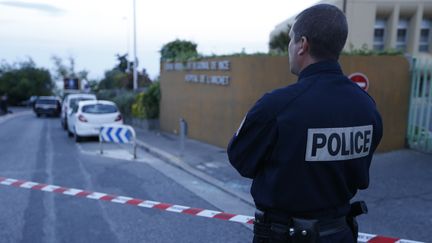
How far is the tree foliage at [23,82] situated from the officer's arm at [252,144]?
73.1m

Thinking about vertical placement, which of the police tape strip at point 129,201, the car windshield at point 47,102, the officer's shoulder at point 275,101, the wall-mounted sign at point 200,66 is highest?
the wall-mounted sign at point 200,66

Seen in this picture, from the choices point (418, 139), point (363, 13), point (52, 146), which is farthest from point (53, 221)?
point (363, 13)

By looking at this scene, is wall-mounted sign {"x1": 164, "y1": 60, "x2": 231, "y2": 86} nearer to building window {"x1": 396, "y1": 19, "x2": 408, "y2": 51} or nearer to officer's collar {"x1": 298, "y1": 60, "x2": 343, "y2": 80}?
officer's collar {"x1": 298, "y1": 60, "x2": 343, "y2": 80}

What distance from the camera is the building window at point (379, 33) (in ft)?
112

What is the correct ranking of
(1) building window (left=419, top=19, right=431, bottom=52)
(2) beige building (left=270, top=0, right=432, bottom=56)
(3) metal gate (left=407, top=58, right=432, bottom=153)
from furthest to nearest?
(1) building window (left=419, top=19, right=431, bottom=52)
(2) beige building (left=270, top=0, right=432, bottom=56)
(3) metal gate (left=407, top=58, right=432, bottom=153)

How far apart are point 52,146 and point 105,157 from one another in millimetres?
3555

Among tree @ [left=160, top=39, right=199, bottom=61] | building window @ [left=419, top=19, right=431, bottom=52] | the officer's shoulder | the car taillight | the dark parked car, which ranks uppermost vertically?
building window @ [left=419, top=19, right=431, bottom=52]

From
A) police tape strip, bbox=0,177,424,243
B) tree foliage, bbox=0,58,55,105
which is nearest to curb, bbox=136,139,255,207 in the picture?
police tape strip, bbox=0,177,424,243

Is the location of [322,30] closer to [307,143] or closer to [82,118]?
[307,143]

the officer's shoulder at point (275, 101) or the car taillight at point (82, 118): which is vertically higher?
the officer's shoulder at point (275, 101)

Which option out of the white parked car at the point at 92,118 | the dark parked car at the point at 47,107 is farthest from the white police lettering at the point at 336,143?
the dark parked car at the point at 47,107

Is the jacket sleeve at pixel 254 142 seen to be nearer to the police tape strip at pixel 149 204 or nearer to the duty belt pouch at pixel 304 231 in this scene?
the duty belt pouch at pixel 304 231

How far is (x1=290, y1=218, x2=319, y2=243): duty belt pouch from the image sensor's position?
1.97 m

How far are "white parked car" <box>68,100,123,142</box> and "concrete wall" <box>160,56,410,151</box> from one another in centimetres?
255
